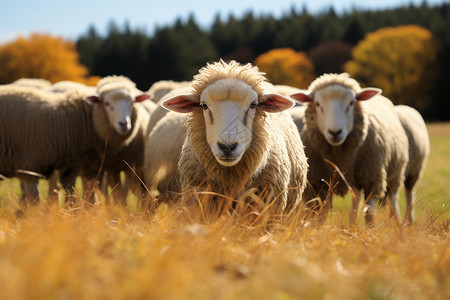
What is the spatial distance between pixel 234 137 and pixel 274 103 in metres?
0.67

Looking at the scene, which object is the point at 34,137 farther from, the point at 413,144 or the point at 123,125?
the point at 413,144

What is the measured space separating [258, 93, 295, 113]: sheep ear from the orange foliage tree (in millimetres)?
40367

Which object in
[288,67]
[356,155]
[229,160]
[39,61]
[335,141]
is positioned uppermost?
[229,160]

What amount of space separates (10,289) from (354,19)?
56.6 metres

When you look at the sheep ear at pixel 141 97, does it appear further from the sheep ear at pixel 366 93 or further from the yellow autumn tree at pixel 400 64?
the yellow autumn tree at pixel 400 64

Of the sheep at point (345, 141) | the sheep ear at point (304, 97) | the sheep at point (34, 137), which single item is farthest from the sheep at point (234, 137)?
the sheep at point (34, 137)

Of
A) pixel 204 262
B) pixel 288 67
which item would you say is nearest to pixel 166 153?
pixel 204 262

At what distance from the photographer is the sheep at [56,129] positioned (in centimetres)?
630

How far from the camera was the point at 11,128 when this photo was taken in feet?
20.7

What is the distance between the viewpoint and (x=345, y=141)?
18.0 ft

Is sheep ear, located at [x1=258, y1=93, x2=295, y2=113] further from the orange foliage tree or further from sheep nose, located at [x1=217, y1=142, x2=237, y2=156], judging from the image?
the orange foliage tree

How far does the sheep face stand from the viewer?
647 centimetres

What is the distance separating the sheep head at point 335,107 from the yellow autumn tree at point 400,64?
39.2 metres

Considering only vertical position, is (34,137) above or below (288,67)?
above
